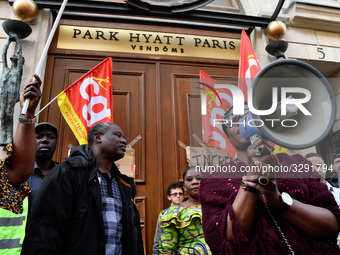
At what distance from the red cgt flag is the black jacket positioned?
1.85 meters

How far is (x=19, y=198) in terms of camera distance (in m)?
1.59

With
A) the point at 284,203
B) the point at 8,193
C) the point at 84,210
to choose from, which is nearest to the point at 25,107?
the point at 8,193

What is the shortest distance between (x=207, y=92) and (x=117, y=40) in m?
1.79

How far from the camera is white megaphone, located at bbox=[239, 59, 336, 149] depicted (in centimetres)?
135

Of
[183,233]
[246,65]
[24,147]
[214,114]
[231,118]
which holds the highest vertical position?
Answer: [246,65]

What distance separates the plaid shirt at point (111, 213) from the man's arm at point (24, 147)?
2.08 ft

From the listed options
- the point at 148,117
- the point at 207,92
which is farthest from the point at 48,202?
the point at 207,92

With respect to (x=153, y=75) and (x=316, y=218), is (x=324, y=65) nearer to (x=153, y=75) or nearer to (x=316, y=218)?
(x=153, y=75)

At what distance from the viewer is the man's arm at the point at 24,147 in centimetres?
153

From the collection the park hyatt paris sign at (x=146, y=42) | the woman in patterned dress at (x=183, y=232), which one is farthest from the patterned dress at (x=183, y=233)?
the park hyatt paris sign at (x=146, y=42)

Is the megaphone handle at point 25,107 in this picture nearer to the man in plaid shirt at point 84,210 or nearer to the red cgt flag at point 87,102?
the man in plaid shirt at point 84,210

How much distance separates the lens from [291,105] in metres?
1.54

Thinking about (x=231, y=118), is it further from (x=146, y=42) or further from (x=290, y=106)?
(x=146, y=42)

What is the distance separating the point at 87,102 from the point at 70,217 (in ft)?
7.94
